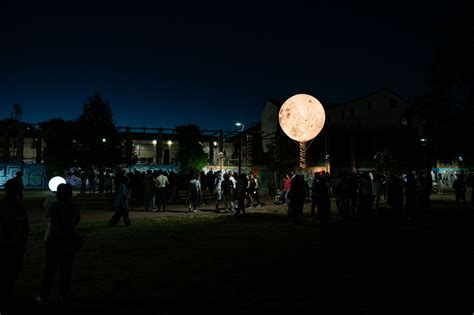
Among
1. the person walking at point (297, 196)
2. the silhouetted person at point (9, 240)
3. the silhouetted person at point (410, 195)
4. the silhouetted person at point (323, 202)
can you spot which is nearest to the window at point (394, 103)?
the silhouetted person at point (410, 195)

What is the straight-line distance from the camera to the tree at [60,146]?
27.5 meters

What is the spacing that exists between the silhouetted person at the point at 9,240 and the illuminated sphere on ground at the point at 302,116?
607 inches

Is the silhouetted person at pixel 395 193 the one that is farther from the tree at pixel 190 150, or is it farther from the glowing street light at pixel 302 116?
the tree at pixel 190 150

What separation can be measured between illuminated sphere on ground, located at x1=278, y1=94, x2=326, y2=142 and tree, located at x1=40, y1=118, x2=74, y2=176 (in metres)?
17.0

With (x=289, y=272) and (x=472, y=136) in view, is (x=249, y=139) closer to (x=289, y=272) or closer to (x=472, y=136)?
(x=472, y=136)

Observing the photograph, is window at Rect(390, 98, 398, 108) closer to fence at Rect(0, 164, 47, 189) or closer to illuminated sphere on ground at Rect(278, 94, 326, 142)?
illuminated sphere on ground at Rect(278, 94, 326, 142)

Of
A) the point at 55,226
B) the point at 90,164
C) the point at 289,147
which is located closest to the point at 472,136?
the point at 55,226

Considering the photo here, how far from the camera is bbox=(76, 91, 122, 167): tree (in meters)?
27.6

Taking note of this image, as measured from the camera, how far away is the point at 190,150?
41.5 m

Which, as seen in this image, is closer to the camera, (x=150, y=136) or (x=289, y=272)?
(x=289, y=272)

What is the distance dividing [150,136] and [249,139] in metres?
16.9

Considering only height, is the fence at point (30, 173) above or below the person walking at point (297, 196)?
above

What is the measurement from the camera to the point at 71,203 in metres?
5.50

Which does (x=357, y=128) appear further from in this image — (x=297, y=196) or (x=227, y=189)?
(x=297, y=196)
